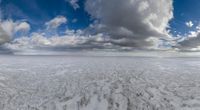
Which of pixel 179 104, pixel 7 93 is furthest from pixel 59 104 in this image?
pixel 179 104

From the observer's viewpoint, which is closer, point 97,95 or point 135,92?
point 97,95

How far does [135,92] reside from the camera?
1384 centimetres

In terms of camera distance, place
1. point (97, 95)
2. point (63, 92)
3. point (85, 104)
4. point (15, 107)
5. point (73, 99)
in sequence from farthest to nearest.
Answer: point (63, 92), point (97, 95), point (73, 99), point (85, 104), point (15, 107)

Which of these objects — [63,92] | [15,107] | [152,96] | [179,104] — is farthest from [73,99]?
[179,104]

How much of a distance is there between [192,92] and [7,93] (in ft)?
49.4

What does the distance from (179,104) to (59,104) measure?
7.90m

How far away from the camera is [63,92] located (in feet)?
45.3

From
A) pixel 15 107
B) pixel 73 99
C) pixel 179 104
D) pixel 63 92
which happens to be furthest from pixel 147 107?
pixel 15 107

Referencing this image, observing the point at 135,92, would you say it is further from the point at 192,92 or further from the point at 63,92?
the point at 63,92

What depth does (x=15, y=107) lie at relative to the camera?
1006 centimetres

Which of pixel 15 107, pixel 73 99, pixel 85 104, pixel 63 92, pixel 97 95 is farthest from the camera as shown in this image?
pixel 63 92

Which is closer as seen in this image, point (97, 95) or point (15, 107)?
point (15, 107)

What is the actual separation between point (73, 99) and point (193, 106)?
7970 mm

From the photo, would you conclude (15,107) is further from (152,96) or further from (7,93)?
(152,96)
